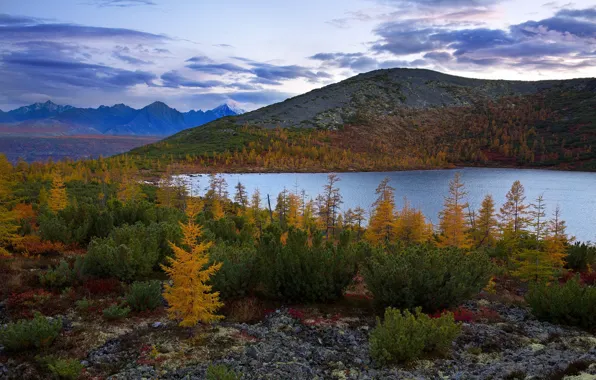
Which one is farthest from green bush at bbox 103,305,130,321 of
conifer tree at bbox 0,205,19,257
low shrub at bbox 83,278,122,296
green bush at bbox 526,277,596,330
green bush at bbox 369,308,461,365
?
green bush at bbox 526,277,596,330

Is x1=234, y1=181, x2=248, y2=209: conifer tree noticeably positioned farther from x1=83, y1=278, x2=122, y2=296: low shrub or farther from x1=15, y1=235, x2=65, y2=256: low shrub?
x1=83, y1=278, x2=122, y2=296: low shrub

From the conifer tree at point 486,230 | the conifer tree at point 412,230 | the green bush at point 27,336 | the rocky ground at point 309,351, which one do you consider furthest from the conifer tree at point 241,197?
the green bush at point 27,336

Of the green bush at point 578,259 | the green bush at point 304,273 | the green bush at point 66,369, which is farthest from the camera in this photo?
the green bush at point 578,259

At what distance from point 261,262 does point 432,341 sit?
5451 mm

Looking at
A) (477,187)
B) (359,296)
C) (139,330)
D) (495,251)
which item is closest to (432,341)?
(359,296)

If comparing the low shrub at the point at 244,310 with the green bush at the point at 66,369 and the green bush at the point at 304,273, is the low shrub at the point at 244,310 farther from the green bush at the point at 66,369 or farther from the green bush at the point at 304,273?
the green bush at the point at 66,369

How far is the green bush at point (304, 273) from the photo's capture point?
11423mm

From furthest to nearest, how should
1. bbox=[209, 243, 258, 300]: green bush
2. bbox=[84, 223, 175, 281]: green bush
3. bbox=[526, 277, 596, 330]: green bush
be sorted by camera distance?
bbox=[84, 223, 175, 281]: green bush
bbox=[209, 243, 258, 300]: green bush
bbox=[526, 277, 596, 330]: green bush

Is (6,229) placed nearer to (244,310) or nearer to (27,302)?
(27,302)

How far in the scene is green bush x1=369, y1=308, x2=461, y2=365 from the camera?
7.77m

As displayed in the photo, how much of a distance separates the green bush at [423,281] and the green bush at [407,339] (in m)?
2.24

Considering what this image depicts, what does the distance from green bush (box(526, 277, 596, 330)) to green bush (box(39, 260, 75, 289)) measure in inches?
530

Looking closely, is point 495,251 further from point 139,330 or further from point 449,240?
point 139,330

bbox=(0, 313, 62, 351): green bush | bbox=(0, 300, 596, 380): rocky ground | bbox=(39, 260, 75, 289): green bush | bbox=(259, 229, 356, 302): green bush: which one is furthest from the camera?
bbox=(39, 260, 75, 289): green bush
